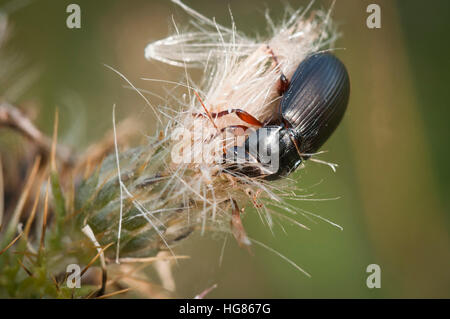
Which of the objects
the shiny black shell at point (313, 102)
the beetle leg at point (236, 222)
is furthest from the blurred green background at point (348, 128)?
A: the beetle leg at point (236, 222)

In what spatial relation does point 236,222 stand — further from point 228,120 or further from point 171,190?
point 228,120

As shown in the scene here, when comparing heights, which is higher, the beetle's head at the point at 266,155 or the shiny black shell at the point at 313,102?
the shiny black shell at the point at 313,102

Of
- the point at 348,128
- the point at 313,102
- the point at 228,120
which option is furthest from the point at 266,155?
the point at 348,128

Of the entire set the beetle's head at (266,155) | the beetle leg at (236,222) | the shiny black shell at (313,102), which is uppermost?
the shiny black shell at (313,102)

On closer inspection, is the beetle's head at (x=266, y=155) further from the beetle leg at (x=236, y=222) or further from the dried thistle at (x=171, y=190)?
the beetle leg at (x=236, y=222)

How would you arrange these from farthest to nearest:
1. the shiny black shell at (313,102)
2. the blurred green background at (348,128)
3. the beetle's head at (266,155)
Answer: the blurred green background at (348,128), the shiny black shell at (313,102), the beetle's head at (266,155)

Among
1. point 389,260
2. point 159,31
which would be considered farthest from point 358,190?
point 159,31

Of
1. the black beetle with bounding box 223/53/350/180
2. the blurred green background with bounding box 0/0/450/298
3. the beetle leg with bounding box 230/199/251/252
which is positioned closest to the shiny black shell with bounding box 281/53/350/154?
the black beetle with bounding box 223/53/350/180

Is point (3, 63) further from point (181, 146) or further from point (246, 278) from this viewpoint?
point (246, 278)
